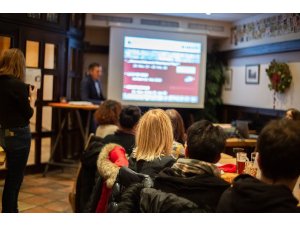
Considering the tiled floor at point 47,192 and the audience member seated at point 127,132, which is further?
the tiled floor at point 47,192

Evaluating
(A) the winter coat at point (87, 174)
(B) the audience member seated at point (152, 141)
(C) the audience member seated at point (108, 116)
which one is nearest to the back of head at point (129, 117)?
(A) the winter coat at point (87, 174)

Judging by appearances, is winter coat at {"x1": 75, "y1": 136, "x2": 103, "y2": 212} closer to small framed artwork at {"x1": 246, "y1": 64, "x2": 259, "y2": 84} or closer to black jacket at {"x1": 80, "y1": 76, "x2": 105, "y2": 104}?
black jacket at {"x1": 80, "y1": 76, "x2": 105, "y2": 104}

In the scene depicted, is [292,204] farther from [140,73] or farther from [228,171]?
[140,73]

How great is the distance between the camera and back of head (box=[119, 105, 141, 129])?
281 centimetres

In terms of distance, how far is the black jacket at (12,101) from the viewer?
2711 mm

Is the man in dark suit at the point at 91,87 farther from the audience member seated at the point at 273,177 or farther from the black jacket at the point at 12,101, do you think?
the audience member seated at the point at 273,177

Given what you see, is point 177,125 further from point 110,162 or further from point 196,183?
point 196,183

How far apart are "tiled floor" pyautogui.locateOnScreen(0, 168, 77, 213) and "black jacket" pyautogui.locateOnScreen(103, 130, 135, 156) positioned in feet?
3.98

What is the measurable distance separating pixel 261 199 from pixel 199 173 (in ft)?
1.17

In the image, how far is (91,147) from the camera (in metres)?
2.73

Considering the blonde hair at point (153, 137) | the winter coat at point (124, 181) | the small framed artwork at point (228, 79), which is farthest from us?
the small framed artwork at point (228, 79)

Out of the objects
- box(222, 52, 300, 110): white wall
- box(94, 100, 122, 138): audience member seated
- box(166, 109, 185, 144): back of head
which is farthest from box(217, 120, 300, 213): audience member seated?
box(222, 52, 300, 110): white wall

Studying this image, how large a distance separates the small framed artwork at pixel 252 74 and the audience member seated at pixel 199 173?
16.9 ft
